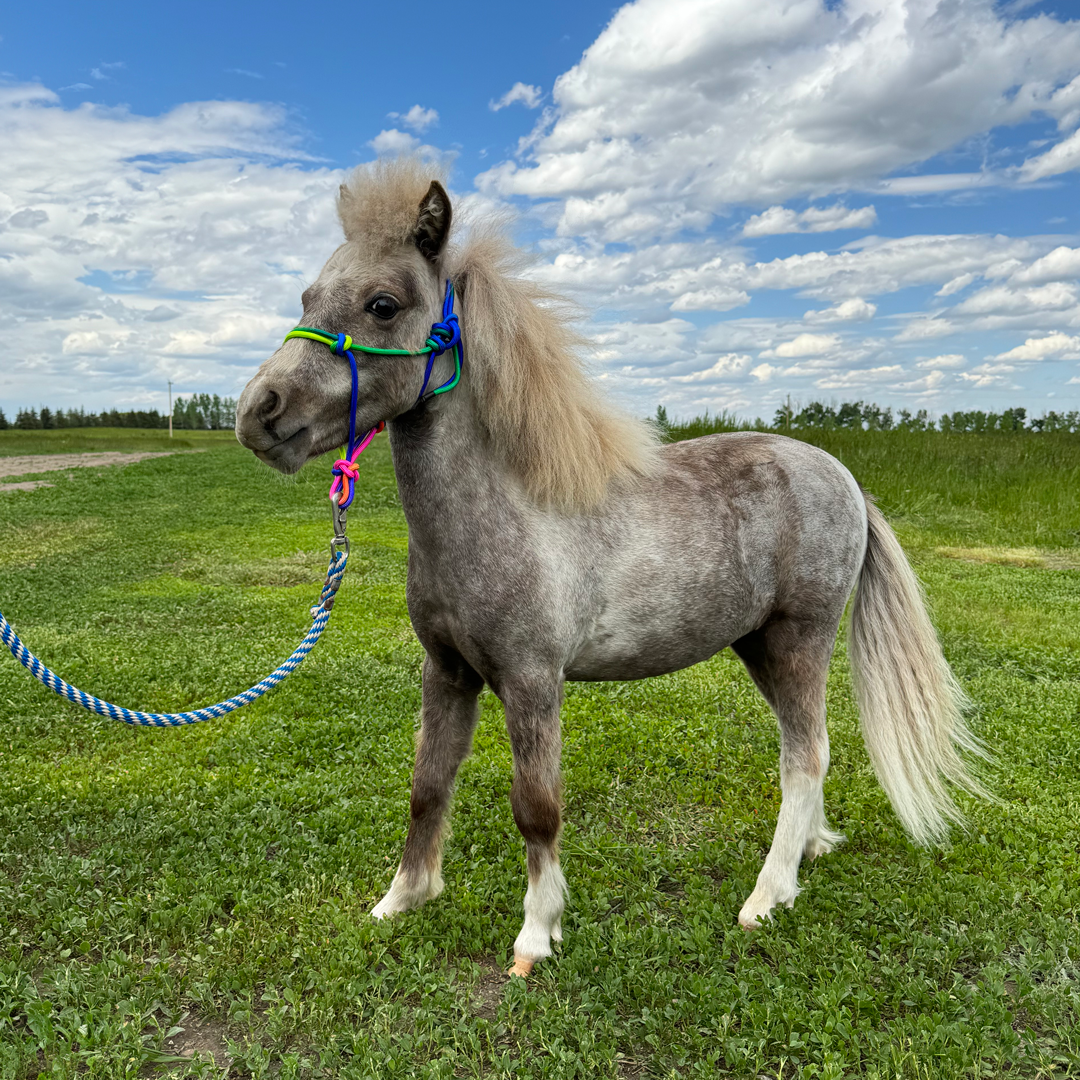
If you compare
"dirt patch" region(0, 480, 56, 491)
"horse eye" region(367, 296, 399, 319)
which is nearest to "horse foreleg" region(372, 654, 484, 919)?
"horse eye" region(367, 296, 399, 319)

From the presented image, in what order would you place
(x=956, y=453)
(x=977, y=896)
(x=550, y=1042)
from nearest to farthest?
(x=550, y=1042), (x=977, y=896), (x=956, y=453)

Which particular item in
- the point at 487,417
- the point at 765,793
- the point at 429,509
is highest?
the point at 487,417

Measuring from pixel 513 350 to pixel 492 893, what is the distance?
239cm

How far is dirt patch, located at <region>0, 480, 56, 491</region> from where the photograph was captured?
17.4 metres

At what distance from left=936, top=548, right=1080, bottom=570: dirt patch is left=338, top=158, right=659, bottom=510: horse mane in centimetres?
1031

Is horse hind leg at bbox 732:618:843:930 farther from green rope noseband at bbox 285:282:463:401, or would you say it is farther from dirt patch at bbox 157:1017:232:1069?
dirt patch at bbox 157:1017:232:1069

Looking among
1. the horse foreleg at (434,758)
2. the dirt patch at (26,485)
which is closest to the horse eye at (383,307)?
the horse foreleg at (434,758)

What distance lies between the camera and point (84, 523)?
14047 mm

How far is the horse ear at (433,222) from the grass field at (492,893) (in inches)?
104

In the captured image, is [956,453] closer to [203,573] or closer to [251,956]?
[203,573]

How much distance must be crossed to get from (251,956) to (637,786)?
2.31m

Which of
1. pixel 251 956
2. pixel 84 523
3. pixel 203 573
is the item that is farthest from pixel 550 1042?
pixel 84 523

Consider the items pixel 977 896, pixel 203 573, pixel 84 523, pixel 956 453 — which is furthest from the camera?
pixel 956 453

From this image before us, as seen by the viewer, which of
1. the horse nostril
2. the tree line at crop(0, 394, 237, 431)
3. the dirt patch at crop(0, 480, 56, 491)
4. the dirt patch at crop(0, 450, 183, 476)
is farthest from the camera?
the tree line at crop(0, 394, 237, 431)
